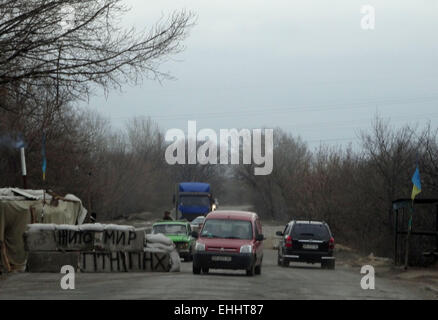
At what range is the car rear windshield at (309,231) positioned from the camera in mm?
32344

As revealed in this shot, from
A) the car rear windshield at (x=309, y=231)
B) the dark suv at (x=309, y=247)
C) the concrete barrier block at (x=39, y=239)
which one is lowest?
the dark suv at (x=309, y=247)

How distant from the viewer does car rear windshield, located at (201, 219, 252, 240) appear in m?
26.2

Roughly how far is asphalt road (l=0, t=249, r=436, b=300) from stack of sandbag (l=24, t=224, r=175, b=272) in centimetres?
94

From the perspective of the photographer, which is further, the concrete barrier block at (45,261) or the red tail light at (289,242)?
the red tail light at (289,242)

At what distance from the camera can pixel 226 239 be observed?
84.7 ft

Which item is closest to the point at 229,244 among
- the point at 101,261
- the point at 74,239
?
the point at 101,261

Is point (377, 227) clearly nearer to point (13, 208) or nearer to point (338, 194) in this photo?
point (338, 194)

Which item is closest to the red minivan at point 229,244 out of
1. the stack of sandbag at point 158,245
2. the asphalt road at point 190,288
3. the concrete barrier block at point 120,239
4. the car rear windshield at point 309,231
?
the stack of sandbag at point 158,245

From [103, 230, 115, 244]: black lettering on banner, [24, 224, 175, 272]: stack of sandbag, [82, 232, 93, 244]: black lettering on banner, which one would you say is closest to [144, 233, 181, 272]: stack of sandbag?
[24, 224, 175, 272]: stack of sandbag

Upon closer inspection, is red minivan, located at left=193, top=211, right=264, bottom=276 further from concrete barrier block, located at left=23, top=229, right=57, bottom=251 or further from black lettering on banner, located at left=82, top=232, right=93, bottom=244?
concrete barrier block, located at left=23, top=229, right=57, bottom=251

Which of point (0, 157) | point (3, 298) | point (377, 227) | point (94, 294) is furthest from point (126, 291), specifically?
point (0, 157)

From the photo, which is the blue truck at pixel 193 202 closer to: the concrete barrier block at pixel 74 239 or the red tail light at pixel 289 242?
the red tail light at pixel 289 242

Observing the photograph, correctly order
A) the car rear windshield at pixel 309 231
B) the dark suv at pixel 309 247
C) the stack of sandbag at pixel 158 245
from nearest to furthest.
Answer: the stack of sandbag at pixel 158 245 < the dark suv at pixel 309 247 < the car rear windshield at pixel 309 231

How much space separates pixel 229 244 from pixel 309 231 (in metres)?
7.88
